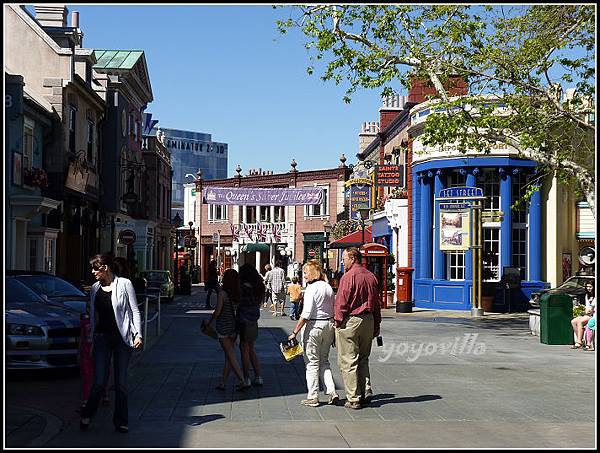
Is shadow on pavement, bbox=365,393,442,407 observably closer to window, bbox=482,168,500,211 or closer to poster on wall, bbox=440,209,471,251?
poster on wall, bbox=440,209,471,251

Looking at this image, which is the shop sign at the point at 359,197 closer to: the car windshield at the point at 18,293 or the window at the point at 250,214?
the car windshield at the point at 18,293

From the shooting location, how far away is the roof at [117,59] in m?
43.5

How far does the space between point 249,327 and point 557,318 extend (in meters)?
9.49

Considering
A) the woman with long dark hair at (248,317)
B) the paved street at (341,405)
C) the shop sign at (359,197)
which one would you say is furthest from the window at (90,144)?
the woman with long dark hair at (248,317)

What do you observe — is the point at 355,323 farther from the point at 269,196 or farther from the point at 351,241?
the point at 269,196

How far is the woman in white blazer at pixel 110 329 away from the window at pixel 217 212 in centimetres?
5963

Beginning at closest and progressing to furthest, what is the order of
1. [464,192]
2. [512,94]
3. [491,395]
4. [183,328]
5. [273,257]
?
[491,395], [512,94], [183,328], [464,192], [273,257]

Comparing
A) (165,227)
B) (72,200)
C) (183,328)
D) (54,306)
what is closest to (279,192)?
(165,227)

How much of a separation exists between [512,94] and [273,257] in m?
45.9

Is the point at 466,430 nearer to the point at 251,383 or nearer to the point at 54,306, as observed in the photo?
the point at 251,383

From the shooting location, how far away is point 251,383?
1292 cm

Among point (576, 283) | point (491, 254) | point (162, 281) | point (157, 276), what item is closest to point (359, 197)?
point (491, 254)

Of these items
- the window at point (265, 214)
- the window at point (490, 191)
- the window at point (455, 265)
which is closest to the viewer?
the window at point (490, 191)

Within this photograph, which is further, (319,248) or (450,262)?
(319,248)
